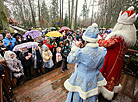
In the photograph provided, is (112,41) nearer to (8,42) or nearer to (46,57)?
(46,57)

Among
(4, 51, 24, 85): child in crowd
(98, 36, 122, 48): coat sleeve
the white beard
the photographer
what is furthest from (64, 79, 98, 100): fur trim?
the photographer

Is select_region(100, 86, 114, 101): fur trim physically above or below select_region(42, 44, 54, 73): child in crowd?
below

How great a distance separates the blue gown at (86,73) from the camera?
4.31 ft

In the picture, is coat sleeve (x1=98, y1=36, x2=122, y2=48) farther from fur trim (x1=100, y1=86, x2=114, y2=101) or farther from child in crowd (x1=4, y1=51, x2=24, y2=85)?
child in crowd (x1=4, y1=51, x2=24, y2=85)

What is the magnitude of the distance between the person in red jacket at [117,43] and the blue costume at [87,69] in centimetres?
62

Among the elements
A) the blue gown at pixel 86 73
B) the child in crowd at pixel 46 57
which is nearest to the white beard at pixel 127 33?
the blue gown at pixel 86 73

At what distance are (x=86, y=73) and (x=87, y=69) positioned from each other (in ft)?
0.26

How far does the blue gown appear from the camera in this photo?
4.31 ft

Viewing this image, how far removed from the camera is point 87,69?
1389 mm

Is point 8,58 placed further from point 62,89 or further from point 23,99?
point 62,89

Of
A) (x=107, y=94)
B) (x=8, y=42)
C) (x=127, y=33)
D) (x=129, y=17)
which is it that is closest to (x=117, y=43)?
(x=127, y=33)

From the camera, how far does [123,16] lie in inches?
72.2

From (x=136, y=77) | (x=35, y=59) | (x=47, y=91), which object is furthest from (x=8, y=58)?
(x=136, y=77)

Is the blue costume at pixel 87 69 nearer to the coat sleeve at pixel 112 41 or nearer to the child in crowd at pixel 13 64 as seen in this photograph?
the coat sleeve at pixel 112 41
